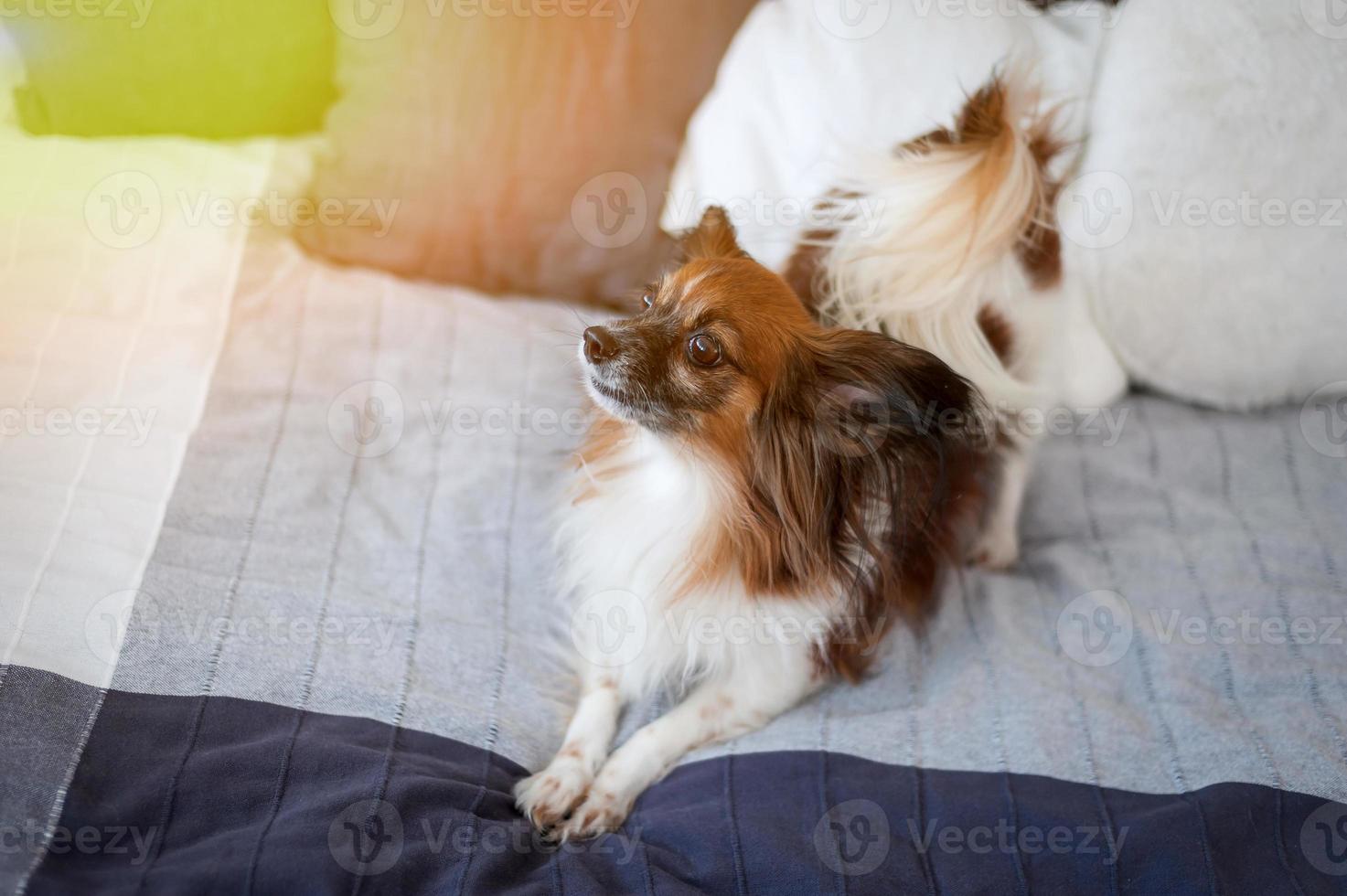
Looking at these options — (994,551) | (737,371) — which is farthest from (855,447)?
(994,551)

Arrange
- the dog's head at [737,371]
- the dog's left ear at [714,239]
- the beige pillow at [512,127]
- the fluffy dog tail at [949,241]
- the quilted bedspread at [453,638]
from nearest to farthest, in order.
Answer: the quilted bedspread at [453,638] → the dog's head at [737,371] → the dog's left ear at [714,239] → the fluffy dog tail at [949,241] → the beige pillow at [512,127]

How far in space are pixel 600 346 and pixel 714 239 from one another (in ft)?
1.28

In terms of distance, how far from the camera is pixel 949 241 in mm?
2139


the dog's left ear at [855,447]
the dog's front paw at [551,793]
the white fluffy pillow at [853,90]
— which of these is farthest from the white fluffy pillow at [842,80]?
the dog's front paw at [551,793]

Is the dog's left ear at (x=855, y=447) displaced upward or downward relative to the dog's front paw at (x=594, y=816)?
upward

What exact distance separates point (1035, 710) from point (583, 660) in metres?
0.90

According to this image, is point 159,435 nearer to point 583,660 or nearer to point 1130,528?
point 583,660

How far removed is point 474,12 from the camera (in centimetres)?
242

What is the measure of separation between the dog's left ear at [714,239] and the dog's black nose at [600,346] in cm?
31

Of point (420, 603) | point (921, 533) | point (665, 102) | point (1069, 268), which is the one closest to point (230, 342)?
point (420, 603)

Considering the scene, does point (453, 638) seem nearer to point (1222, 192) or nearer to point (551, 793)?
point (551, 793)

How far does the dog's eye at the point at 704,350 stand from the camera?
68.7 inches

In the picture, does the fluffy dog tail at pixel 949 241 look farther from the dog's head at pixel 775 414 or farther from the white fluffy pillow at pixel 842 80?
the dog's head at pixel 775 414

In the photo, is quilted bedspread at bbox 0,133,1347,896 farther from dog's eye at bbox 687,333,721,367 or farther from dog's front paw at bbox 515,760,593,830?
dog's eye at bbox 687,333,721,367
